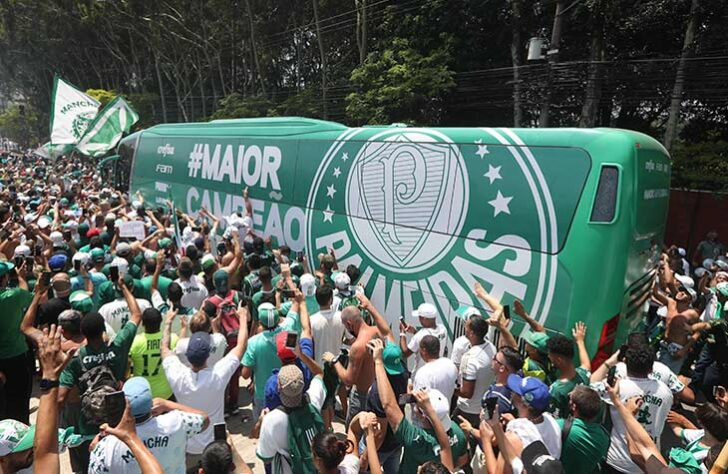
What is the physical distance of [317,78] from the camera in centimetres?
2877

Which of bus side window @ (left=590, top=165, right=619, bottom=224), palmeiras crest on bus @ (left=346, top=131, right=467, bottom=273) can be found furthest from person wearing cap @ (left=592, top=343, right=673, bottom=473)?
palmeiras crest on bus @ (left=346, top=131, right=467, bottom=273)

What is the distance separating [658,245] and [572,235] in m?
1.69

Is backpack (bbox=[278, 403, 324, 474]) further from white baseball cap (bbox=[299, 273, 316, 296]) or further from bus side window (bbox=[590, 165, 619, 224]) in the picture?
bus side window (bbox=[590, 165, 619, 224])

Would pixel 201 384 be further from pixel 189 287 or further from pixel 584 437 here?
pixel 584 437

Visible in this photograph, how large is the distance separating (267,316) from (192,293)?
199 centimetres

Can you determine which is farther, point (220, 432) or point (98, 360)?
point (98, 360)

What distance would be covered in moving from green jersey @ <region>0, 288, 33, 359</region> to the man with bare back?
3.26 m

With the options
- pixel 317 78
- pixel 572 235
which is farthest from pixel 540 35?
pixel 572 235

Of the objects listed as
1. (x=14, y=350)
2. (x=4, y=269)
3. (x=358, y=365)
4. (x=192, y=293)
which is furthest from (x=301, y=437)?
(x=4, y=269)

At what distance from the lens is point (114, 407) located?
2523 mm

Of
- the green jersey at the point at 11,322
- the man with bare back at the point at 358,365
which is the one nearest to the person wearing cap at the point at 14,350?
the green jersey at the point at 11,322

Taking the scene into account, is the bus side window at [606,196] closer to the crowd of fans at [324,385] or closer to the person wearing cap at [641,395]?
the crowd of fans at [324,385]

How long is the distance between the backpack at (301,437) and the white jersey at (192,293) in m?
3.19

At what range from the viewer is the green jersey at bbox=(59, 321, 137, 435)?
3.69 meters
